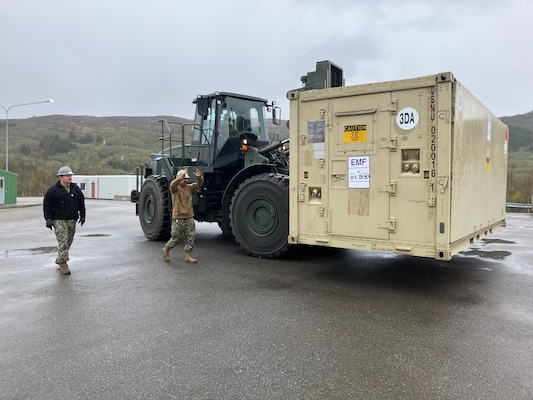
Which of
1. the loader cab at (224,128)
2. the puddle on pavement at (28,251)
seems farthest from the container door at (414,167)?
the puddle on pavement at (28,251)

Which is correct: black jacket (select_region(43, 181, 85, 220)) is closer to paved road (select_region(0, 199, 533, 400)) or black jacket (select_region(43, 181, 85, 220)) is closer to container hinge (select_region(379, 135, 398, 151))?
paved road (select_region(0, 199, 533, 400))

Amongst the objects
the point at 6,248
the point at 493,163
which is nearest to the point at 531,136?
the point at 493,163

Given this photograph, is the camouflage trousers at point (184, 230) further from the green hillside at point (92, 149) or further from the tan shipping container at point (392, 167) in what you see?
the green hillside at point (92, 149)

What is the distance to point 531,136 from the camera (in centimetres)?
6512

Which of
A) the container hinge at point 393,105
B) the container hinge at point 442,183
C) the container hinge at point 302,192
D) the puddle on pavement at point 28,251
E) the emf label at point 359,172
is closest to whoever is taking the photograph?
the container hinge at point 442,183

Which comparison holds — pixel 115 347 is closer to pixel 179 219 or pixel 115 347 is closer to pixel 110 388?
pixel 110 388

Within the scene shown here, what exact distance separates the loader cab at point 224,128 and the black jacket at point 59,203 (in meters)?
3.22

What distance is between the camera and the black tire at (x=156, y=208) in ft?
33.3

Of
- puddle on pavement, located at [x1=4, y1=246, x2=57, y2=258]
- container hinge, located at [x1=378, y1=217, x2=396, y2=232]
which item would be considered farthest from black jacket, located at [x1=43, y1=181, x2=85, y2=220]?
container hinge, located at [x1=378, y1=217, x2=396, y2=232]

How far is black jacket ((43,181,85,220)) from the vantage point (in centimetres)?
696

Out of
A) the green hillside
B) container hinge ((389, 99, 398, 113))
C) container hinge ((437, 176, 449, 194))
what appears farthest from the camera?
the green hillside

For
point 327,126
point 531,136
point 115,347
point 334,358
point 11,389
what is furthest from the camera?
point 531,136

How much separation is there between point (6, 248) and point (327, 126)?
759 centimetres

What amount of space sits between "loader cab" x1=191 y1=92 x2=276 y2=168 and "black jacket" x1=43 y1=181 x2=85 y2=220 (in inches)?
127
